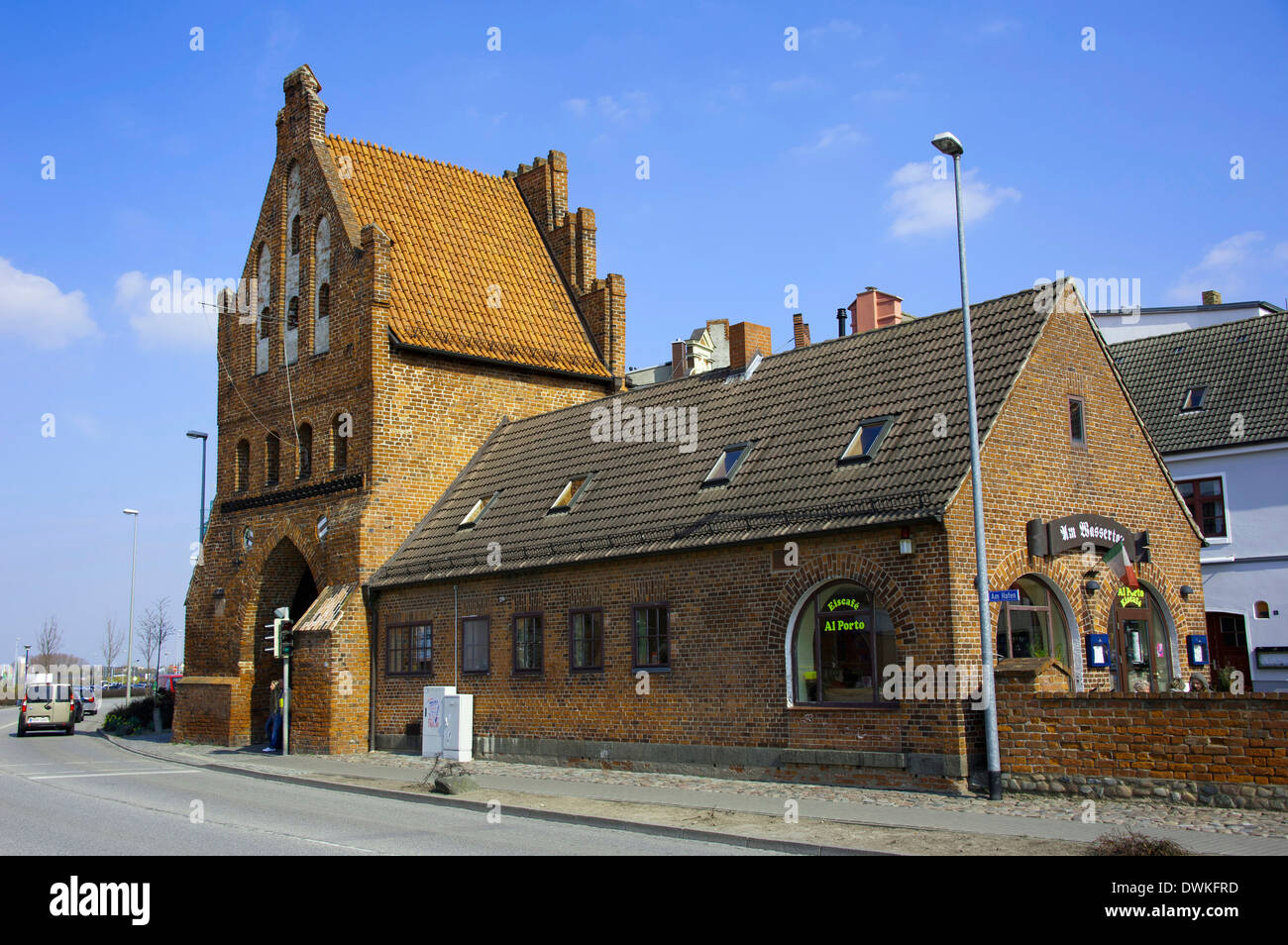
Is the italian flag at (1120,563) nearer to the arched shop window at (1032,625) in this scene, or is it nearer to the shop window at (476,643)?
the arched shop window at (1032,625)

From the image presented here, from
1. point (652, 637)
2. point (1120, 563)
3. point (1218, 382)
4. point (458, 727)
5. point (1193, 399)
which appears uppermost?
point (1218, 382)

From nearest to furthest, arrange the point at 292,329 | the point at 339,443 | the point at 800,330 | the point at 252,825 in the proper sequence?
the point at 252,825 < the point at 339,443 < the point at 292,329 < the point at 800,330

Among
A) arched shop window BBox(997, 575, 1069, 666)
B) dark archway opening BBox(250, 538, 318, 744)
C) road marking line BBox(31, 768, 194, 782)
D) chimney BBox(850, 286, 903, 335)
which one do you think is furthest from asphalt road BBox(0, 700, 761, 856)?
chimney BBox(850, 286, 903, 335)

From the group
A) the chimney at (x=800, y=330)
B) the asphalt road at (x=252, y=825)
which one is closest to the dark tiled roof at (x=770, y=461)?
the asphalt road at (x=252, y=825)

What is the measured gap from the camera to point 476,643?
24703 millimetres

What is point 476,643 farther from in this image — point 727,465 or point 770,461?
point 770,461

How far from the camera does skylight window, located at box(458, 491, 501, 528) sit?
87.5ft

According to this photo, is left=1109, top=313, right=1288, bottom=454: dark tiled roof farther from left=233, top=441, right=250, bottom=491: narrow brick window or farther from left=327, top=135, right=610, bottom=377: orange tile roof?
left=233, top=441, right=250, bottom=491: narrow brick window

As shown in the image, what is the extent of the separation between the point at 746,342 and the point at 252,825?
51.7 feet

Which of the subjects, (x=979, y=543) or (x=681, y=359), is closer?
(x=979, y=543)

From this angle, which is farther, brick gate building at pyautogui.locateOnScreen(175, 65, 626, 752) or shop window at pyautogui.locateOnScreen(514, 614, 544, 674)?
brick gate building at pyautogui.locateOnScreen(175, 65, 626, 752)

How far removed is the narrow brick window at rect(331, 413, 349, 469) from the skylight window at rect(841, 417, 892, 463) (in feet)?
46.9

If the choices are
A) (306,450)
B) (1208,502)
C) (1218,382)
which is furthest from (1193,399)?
(306,450)
